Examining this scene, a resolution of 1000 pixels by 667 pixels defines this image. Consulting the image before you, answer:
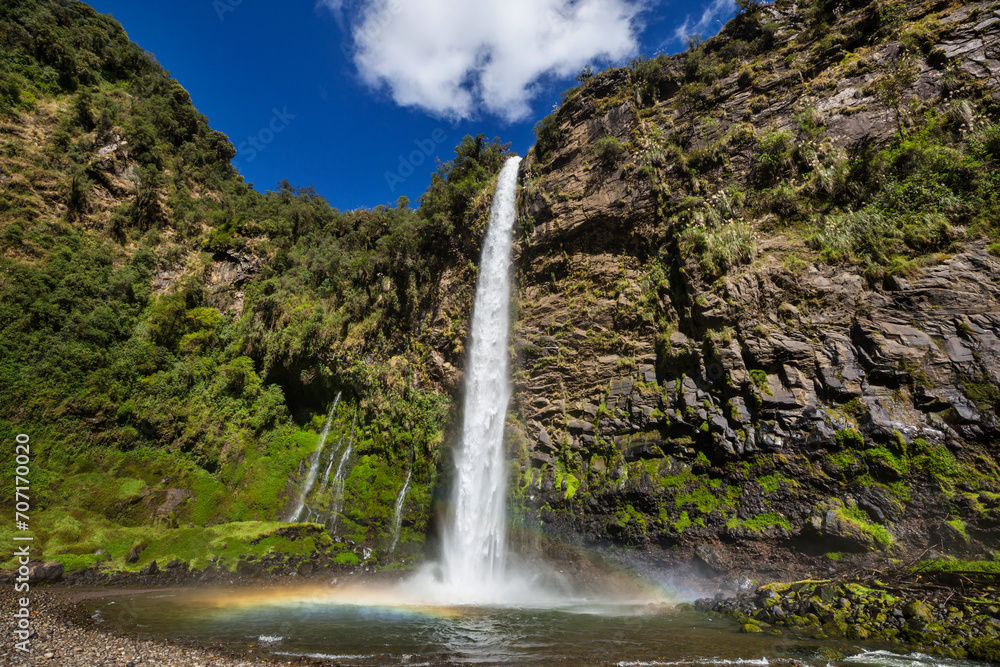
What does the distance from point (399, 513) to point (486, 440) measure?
17.9ft

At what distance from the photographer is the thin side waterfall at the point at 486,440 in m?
15.6

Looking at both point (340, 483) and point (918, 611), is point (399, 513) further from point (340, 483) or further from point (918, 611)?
point (918, 611)

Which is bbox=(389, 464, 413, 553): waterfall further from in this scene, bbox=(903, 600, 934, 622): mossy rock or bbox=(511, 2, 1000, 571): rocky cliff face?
bbox=(903, 600, 934, 622): mossy rock

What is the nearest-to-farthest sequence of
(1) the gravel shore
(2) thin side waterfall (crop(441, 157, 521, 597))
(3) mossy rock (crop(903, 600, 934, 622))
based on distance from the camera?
(1) the gravel shore
(3) mossy rock (crop(903, 600, 934, 622))
(2) thin side waterfall (crop(441, 157, 521, 597))

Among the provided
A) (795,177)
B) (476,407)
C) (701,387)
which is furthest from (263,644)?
(795,177)

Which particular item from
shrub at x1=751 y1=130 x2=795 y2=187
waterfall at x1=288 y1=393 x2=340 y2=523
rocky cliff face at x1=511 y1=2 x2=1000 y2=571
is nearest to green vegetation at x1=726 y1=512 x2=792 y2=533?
rocky cliff face at x1=511 y1=2 x2=1000 y2=571

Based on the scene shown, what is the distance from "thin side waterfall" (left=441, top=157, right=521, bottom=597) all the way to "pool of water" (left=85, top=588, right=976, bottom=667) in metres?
3.58

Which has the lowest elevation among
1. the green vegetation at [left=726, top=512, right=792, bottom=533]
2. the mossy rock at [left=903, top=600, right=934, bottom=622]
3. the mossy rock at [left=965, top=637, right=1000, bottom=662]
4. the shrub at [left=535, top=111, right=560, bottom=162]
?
the mossy rock at [left=965, top=637, right=1000, bottom=662]

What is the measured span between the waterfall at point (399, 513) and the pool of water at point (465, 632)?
5464mm

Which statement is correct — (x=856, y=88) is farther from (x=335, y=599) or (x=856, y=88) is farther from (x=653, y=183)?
(x=335, y=599)

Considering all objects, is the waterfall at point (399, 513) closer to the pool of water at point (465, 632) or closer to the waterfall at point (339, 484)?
the waterfall at point (339, 484)

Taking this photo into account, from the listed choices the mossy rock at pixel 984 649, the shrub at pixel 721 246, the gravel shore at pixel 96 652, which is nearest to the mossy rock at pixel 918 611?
the mossy rock at pixel 984 649

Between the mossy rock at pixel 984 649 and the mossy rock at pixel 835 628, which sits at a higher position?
the mossy rock at pixel 984 649

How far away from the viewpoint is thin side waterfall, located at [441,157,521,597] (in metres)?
15.6
